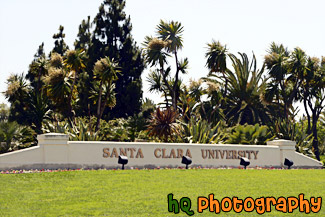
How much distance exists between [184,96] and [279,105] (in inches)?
359

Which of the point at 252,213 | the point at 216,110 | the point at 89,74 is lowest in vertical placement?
the point at 252,213

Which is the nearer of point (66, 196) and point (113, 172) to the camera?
point (66, 196)

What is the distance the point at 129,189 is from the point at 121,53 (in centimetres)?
3556

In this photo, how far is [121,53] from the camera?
169 feet

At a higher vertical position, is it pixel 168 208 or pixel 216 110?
pixel 216 110

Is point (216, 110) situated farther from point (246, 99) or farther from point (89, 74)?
point (89, 74)

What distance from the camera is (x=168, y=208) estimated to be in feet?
46.0

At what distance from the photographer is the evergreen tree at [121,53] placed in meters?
49.6

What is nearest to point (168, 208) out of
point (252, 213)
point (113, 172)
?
point (252, 213)

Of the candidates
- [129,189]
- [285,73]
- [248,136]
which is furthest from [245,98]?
[129,189]

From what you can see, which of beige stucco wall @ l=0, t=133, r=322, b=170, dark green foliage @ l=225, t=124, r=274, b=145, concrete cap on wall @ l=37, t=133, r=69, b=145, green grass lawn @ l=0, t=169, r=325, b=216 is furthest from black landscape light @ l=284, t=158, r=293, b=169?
concrete cap on wall @ l=37, t=133, r=69, b=145

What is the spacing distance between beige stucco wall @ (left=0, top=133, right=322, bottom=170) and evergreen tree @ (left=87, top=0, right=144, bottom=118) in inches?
867

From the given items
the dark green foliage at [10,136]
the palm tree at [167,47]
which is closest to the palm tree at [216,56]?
the palm tree at [167,47]

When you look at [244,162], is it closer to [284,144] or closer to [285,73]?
[284,144]
